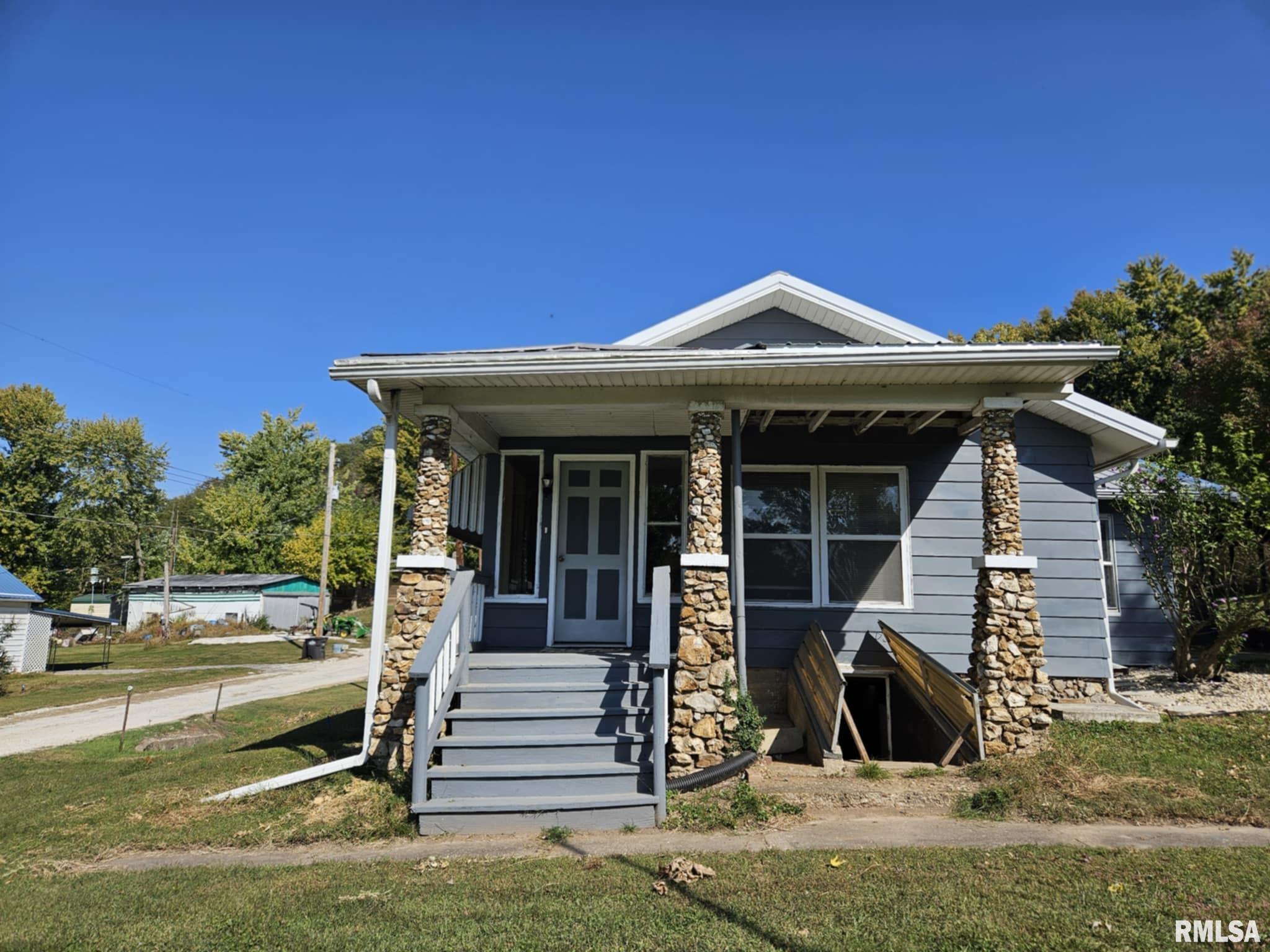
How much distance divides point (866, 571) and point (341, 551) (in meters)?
32.5

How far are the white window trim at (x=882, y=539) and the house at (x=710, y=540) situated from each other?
0.08ft

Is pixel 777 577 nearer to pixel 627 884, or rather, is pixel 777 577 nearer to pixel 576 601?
pixel 576 601

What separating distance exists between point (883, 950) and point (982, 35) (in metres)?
10.7

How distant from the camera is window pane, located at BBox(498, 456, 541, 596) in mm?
8656

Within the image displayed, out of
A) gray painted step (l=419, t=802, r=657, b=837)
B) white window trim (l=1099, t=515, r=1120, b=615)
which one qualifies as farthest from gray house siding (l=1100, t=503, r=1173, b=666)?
gray painted step (l=419, t=802, r=657, b=837)

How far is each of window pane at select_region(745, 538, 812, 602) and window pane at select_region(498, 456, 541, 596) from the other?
2.67 metres

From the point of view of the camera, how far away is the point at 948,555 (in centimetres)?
846

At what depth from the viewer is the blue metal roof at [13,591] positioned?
2164 cm

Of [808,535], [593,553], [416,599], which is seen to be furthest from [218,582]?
[808,535]

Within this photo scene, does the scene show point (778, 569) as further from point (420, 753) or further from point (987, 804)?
point (420, 753)

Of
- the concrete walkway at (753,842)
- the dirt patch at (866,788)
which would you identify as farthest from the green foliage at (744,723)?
the concrete walkway at (753,842)

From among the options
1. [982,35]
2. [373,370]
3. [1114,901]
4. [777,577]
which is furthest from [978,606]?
[982,35]

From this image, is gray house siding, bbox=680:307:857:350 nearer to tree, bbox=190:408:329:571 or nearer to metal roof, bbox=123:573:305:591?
metal roof, bbox=123:573:305:591

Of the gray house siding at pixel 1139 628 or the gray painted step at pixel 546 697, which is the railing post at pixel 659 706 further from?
the gray house siding at pixel 1139 628
